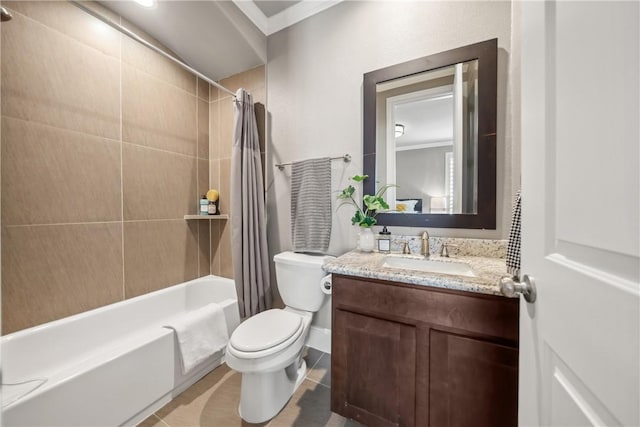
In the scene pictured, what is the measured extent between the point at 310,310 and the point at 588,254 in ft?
4.54

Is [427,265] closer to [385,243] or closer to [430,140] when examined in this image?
[385,243]

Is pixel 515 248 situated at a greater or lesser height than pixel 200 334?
greater

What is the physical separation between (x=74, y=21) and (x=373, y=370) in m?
2.61

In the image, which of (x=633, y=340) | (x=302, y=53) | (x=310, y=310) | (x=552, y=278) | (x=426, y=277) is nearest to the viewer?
(x=633, y=340)

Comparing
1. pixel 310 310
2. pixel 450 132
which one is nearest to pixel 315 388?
pixel 310 310

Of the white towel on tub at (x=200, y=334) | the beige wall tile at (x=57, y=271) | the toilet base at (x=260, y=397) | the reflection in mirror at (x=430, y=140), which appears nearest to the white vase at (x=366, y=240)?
the reflection in mirror at (x=430, y=140)

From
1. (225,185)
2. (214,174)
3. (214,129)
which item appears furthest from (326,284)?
(214,129)

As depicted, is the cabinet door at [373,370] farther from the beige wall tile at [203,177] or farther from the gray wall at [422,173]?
the beige wall tile at [203,177]

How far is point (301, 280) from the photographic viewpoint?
4.92ft

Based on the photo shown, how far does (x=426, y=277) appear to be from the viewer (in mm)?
887

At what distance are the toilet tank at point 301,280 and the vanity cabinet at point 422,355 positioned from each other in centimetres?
41

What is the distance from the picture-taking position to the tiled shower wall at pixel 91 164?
124cm

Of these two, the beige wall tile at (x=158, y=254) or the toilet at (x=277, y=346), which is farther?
the beige wall tile at (x=158, y=254)

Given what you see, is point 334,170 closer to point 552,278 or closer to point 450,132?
point 450,132
